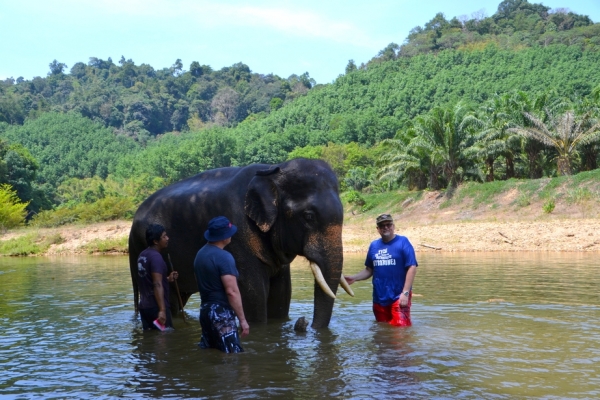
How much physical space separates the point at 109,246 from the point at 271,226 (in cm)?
2717

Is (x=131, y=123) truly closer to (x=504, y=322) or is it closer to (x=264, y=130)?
(x=264, y=130)

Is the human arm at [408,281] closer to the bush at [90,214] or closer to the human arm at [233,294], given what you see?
the human arm at [233,294]

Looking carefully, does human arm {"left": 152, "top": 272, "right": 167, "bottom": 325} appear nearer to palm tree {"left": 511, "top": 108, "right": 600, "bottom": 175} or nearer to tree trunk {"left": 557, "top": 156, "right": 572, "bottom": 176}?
palm tree {"left": 511, "top": 108, "right": 600, "bottom": 175}

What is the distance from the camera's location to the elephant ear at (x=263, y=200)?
8898 millimetres

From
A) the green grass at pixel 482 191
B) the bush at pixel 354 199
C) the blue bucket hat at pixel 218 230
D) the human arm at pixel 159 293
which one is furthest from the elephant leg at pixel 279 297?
the bush at pixel 354 199

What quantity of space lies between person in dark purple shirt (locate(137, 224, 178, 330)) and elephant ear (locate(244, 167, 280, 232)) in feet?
3.69

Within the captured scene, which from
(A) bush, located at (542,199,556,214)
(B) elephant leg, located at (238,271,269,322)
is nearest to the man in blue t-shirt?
(B) elephant leg, located at (238,271,269,322)

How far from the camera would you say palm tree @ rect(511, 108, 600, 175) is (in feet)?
140

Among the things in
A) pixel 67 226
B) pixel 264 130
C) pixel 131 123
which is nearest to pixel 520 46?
pixel 264 130

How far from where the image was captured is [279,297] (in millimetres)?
10094

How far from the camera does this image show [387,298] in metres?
9.47

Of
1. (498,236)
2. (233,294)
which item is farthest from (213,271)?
(498,236)

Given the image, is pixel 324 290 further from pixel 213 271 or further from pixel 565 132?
pixel 565 132

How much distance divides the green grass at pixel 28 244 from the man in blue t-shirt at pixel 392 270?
29.4 metres
